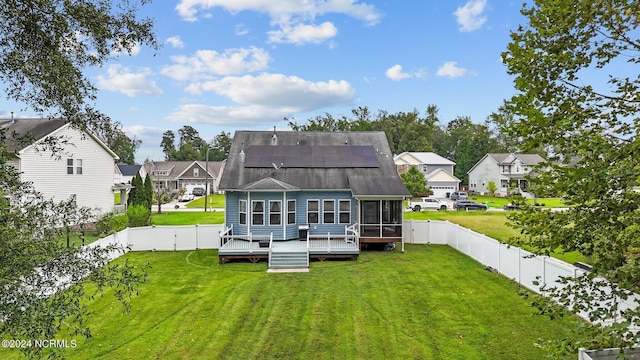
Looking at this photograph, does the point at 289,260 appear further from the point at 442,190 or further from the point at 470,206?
the point at 442,190

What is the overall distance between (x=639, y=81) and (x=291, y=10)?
53.8ft

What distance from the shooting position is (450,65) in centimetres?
2738

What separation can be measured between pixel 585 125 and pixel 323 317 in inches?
303

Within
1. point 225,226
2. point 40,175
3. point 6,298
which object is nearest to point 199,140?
point 40,175

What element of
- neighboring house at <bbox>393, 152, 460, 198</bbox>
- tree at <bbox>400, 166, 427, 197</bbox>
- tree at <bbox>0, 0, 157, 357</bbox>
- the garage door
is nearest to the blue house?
tree at <bbox>0, 0, 157, 357</bbox>

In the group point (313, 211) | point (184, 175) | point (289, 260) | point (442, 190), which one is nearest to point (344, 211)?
point (313, 211)

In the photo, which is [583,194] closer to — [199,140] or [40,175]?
[40,175]

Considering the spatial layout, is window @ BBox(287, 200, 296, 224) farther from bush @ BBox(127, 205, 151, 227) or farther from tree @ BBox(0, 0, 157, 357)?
tree @ BBox(0, 0, 157, 357)

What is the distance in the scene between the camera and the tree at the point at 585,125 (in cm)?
386

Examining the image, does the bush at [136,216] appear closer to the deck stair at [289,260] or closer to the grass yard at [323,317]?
the grass yard at [323,317]

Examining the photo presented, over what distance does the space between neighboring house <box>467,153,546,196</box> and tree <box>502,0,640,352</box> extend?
4892cm

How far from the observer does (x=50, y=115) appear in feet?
15.9

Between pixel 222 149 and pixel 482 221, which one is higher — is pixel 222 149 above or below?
above

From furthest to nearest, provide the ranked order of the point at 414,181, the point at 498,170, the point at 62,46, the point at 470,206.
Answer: the point at 498,170 → the point at 414,181 → the point at 470,206 → the point at 62,46
